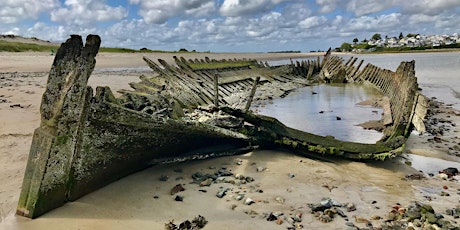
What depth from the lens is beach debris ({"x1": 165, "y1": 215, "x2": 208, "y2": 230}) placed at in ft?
14.2

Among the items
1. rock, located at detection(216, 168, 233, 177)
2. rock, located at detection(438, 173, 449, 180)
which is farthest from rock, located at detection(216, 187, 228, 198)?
rock, located at detection(438, 173, 449, 180)

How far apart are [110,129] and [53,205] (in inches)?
45.7

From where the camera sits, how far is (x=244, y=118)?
683cm

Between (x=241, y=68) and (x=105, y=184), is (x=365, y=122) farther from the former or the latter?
(x=241, y=68)

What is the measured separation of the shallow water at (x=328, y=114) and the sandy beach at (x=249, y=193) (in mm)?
2367

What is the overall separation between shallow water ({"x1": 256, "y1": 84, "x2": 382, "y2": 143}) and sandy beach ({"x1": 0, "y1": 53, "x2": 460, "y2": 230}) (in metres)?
2.37

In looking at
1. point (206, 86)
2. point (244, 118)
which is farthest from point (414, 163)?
point (206, 86)

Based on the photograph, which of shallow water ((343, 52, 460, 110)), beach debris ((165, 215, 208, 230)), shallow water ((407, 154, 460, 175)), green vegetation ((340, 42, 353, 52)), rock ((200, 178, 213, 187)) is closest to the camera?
beach debris ((165, 215, 208, 230))

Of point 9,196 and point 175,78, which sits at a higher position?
point 175,78

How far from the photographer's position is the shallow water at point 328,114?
9.94 m

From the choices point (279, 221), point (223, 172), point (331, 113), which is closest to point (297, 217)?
point (279, 221)

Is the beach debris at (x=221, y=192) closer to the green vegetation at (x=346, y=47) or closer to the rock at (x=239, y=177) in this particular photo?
the rock at (x=239, y=177)

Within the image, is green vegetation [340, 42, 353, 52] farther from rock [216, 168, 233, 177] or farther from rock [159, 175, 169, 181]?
rock [159, 175, 169, 181]

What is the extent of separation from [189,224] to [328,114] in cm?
972
